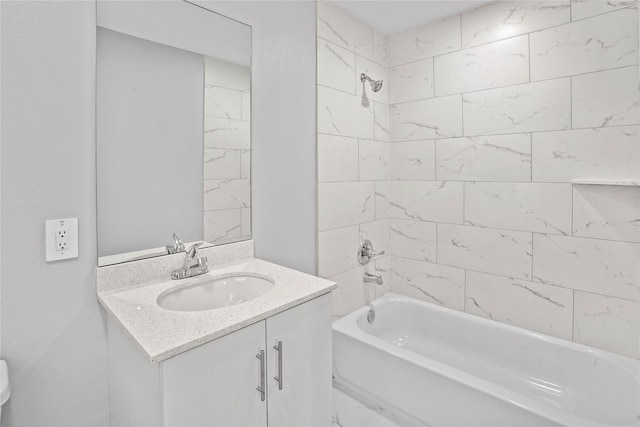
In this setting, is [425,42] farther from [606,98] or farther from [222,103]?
[222,103]

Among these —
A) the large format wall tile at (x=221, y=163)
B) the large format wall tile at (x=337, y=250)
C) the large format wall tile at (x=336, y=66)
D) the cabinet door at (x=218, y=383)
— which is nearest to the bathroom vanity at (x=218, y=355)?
the cabinet door at (x=218, y=383)

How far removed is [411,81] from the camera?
2.58 m

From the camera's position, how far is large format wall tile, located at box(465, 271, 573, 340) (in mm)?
2021

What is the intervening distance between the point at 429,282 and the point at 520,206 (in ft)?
2.74

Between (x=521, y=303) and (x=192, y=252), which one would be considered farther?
(x=521, y=303)

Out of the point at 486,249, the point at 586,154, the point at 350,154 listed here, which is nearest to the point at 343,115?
the point at 350,154

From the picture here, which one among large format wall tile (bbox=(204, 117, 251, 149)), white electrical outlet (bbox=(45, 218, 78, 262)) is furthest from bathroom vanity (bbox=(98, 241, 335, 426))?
large format wall tile (bbox=(204, 117, 251, 149))

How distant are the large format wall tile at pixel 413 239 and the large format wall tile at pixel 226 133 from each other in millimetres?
1451

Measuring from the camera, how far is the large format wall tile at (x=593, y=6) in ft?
5.76

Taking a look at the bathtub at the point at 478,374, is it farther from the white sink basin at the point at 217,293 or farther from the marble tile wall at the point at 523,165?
the white sink basin at the point at 217,293

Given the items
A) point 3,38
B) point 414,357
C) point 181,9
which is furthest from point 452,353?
point 3,38

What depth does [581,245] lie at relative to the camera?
1.93m

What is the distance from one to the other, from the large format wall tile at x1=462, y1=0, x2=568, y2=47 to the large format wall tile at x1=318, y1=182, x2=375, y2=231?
3.96 ft

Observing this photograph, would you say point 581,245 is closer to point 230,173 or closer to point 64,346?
point 230,173
